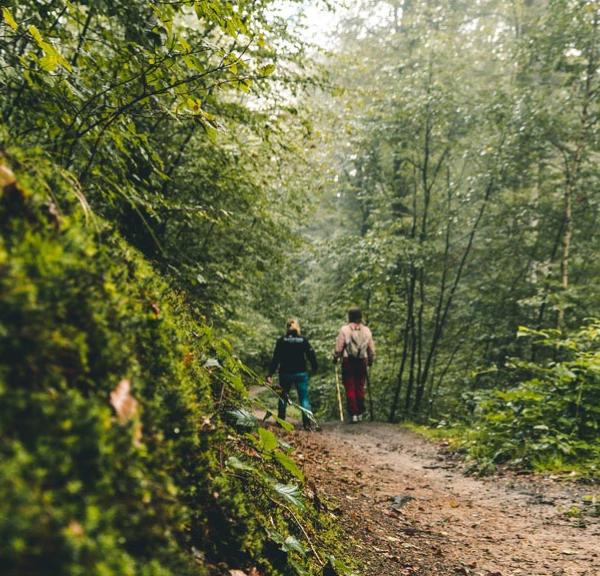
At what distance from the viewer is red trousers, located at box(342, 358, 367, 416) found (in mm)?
10859

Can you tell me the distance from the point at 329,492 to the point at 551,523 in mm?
2226

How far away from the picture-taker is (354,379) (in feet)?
35.6

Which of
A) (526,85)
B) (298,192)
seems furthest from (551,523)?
(526,85)

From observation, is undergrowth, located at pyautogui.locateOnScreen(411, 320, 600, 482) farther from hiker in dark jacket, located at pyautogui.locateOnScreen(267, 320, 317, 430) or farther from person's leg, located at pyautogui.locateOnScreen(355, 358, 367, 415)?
hiker in dark jacket, located at pyautogui.locateOnScreen(267, 320, 317, 430)

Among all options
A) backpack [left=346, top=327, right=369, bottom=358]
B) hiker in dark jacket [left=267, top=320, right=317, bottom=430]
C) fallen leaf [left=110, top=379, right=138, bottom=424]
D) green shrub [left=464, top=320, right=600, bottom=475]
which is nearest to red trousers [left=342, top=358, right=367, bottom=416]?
backpack [left=346, top=327, right=369, bottom=358]

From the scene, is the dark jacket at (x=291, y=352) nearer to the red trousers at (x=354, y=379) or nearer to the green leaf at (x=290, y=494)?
the red trousers at (x=354, y=379)

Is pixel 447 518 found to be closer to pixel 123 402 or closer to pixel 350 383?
pixel 123 402

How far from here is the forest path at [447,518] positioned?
139 inches

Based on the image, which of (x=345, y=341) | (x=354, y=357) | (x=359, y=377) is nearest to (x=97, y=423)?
(x=345, y=341)

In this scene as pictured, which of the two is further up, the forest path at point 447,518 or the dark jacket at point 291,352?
the dark jacket at point 291,352

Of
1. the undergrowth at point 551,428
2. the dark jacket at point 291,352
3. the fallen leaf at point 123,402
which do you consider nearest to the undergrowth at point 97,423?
the fallen leaf at point 123,402

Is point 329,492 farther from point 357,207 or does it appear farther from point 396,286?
point 357,207

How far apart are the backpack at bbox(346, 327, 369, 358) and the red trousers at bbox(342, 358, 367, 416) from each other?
0.14 meters

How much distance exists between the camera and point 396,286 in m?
13.6
